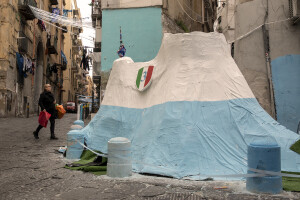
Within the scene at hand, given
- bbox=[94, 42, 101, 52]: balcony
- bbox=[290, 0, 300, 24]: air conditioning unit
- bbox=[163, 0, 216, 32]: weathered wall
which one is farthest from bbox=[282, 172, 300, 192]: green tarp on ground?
bbox=[94, 42, 101, 52]: balcony

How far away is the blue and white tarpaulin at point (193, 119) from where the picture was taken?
482 centimetres

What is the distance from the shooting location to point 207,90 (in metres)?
5.66

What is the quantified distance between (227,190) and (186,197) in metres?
0.65

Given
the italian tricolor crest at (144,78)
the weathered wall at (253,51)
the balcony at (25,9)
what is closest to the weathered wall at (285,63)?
the weathered wall at (253,51)

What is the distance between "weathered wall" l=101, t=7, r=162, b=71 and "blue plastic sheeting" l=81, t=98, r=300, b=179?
41.8 ft

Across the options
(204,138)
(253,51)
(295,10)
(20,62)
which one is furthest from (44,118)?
(20,62)

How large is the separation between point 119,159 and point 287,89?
749 centimetres

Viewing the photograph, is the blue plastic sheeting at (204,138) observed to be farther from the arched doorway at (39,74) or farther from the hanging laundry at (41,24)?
the arched doorway at (39,74)

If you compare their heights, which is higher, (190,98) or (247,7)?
(247,7)

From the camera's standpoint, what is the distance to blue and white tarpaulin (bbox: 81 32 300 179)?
4818 millimetres

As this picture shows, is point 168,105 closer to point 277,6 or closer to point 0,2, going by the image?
point 277,6

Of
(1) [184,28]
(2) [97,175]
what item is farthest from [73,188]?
(1) [184,28]

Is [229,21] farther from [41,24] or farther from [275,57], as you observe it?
[41,24]

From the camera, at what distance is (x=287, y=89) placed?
32.9 ft
